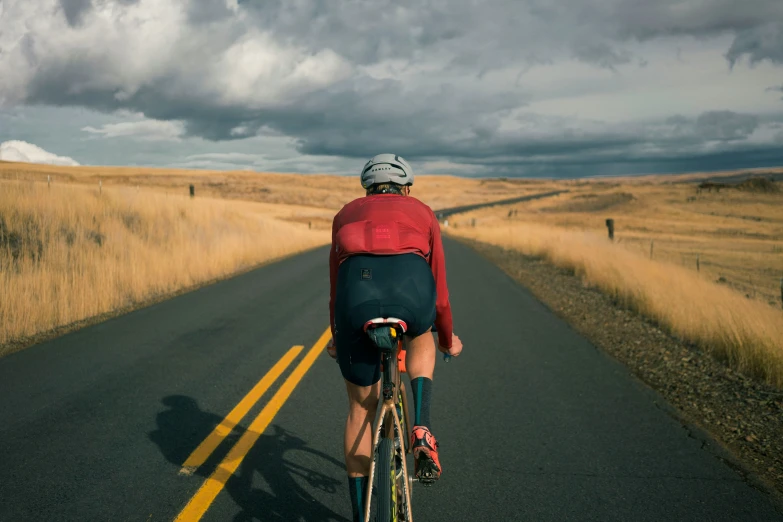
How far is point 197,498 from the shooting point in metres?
3.63

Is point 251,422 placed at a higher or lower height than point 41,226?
lower

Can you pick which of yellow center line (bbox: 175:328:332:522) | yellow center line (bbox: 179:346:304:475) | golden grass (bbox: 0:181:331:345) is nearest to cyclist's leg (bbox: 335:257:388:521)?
yellow center line (bbox: 175:328:332:522)

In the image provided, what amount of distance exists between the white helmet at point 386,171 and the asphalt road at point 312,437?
1.91m

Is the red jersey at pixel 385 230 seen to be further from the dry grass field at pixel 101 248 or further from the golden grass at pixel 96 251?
the golden grass at pixel 96 251

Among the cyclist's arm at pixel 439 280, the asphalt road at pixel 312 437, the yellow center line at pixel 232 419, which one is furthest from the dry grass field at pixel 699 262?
the yellow center line at pixel 232 419

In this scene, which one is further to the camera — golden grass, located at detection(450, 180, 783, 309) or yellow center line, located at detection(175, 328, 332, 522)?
golden grass, located at detection(450, 180, 783, 309)

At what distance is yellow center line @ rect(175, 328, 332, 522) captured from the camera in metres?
3.51

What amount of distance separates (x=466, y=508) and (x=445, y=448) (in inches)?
36.0

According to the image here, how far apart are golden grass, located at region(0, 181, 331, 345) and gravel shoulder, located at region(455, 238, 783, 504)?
798 centimetres

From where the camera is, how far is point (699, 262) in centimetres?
2325

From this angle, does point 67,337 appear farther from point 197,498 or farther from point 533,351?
point 533,351

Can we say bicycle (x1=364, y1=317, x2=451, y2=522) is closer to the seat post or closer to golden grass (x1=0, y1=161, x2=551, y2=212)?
the seat post

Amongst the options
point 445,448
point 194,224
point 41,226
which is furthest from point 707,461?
point 194,224

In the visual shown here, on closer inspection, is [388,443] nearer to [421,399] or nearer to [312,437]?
[421,399]
